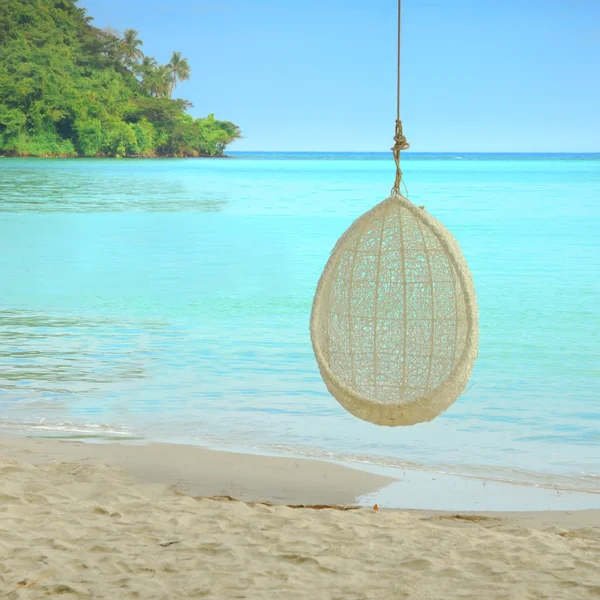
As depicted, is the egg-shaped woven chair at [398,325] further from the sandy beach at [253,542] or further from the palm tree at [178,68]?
the palm tree at [178,68]

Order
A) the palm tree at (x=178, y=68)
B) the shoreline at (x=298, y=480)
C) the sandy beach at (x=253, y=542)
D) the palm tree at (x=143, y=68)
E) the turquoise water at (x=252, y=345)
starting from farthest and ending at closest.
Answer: the palm tree at (x=178, y=68) → the palm tree at (x=143, y=68) → the turquoise water at (x=252, y=345) → the shoreline at (x=298, y=480) → the sandy beach at (x=253, y=542)

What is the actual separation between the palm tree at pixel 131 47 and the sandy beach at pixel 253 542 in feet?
156

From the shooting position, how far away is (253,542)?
2.66 meters

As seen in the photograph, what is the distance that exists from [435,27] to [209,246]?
36.2m

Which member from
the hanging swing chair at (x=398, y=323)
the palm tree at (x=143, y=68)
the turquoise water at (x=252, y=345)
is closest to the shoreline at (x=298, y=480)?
the turquoise water at (x=252, y=345)

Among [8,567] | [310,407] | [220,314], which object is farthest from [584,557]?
[220,314]

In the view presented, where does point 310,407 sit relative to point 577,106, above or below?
below

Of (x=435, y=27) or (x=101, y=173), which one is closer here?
(x=101, y=173)

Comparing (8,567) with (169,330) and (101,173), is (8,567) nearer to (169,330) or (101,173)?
(169,330)

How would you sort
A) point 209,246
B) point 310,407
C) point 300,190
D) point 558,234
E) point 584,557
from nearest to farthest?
point 584,557 → point 310,407 → point 209,246 → point 558,234 → point 300,190

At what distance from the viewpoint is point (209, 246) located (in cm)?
1325

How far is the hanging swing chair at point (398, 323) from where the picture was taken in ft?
9.92

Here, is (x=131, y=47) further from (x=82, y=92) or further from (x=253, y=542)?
(x=253, y=542)

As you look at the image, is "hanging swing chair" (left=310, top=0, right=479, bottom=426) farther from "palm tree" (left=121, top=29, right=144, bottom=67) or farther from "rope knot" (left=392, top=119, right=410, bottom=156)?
"palm tree" (left=121, top=29, right=144, bottom=67)
